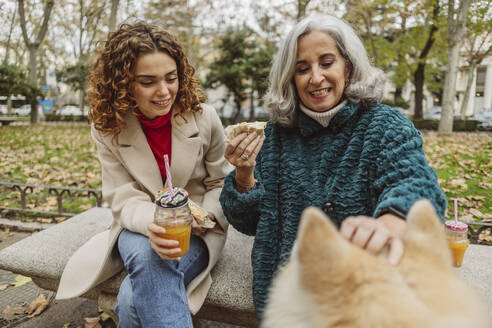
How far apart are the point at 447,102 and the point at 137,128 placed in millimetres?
13756

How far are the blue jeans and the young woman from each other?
1 cm

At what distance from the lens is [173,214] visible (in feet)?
6.02

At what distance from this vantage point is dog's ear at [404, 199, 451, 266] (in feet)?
2.75

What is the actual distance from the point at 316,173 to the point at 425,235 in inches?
43.6

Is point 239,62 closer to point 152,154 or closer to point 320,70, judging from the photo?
point 152,154

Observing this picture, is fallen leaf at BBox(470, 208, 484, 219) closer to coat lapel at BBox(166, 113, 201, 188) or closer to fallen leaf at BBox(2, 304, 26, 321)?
coat lapel at BBox(166, 113, 201, 188)

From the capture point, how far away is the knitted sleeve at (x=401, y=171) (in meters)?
1.36

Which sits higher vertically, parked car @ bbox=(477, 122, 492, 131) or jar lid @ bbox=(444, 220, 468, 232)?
parked car @ bbox=(477, 122, 492, 131)

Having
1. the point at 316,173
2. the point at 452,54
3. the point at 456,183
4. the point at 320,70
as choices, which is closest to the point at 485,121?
the point at 452,54

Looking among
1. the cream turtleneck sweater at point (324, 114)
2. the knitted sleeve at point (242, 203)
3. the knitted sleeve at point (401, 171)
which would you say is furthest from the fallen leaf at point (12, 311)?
the knitted sleeve at point (401, 171)

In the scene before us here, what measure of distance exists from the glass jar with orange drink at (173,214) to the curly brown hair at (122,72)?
870 mm

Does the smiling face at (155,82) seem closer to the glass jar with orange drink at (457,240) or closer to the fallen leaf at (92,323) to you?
the fallen leaf at (92,323)

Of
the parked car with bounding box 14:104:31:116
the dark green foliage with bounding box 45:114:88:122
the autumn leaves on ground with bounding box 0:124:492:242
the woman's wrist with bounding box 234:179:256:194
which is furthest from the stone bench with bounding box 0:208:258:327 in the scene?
the parked car with bounding box 14:104:31:116

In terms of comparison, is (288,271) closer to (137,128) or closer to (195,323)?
(137,128)
